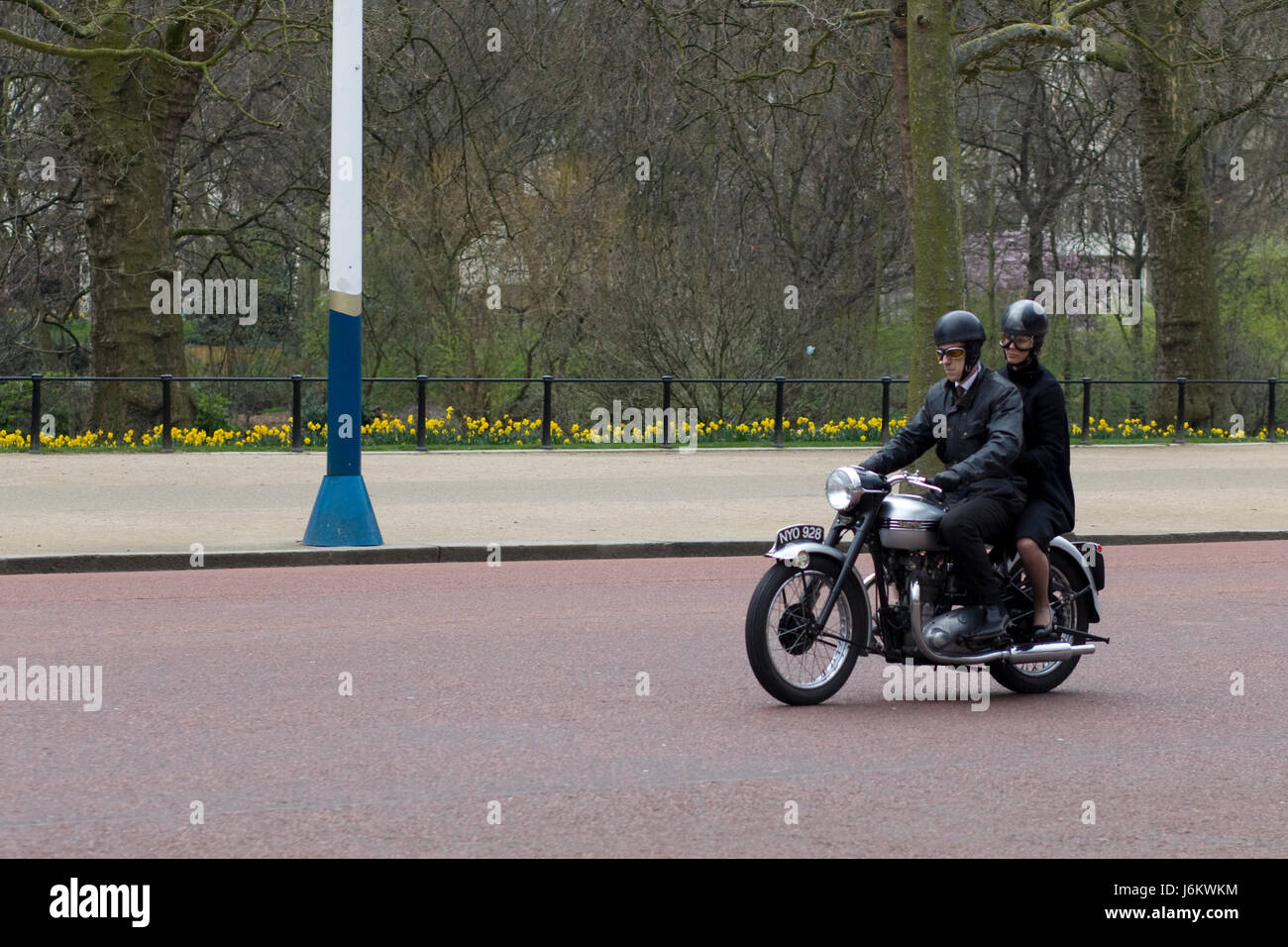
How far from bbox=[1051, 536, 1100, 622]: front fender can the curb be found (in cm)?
494

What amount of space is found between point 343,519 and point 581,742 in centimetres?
678

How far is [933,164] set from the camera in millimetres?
16672

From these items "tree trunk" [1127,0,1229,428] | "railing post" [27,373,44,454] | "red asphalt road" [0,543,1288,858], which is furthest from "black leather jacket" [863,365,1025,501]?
"tree trunk" [1127,0,1229,428]

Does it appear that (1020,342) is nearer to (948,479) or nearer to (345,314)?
(948,479)

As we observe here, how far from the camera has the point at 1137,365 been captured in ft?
133

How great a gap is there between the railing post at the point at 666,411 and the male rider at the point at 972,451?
52.4 feet

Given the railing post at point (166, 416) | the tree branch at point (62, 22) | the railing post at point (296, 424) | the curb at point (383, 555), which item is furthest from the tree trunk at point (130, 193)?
the curb at point (383, 555)

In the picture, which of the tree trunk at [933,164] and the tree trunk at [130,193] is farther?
the tree trunk at [130,193]

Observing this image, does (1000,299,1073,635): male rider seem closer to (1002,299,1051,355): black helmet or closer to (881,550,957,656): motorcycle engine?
(1002,299,1051,355): black helmet

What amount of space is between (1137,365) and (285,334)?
61.3ft

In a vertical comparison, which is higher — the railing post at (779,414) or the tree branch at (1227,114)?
the tree branch at (1227,114)

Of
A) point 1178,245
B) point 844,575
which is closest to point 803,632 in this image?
point 844,575

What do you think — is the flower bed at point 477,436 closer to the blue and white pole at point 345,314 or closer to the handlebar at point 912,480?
the blue and white pole at point 345,314

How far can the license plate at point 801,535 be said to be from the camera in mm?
8109
